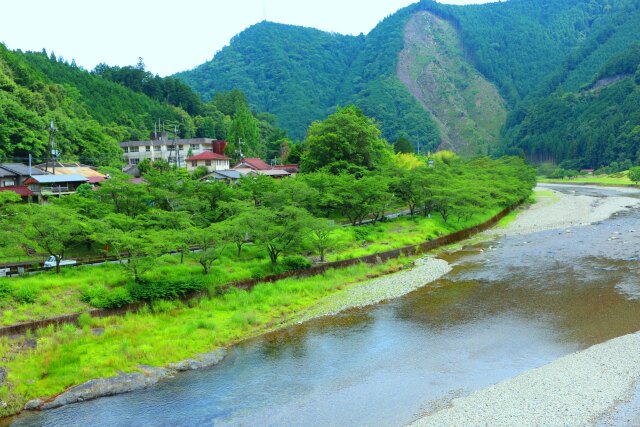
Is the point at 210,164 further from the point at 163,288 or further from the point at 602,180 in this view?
the point at 602,180

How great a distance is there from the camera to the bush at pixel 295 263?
1153 inches

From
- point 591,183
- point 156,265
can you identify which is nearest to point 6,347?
point 156,265

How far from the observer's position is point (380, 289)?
2777 cm

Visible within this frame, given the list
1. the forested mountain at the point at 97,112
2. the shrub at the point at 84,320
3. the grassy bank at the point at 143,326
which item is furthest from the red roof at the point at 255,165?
the shrub at the point at 84,320

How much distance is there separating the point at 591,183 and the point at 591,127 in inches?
1144

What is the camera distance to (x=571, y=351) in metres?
18.2

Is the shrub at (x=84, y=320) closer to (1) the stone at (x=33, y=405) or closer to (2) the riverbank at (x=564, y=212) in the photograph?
(1) the stone at (x=33, y=405)

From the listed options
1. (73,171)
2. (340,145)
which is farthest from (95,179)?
(340,145)

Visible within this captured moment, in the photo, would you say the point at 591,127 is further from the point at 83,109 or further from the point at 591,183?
the point at 83,109

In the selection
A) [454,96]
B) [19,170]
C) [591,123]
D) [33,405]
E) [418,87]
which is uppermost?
[418,87]

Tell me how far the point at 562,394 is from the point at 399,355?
18.2 ft

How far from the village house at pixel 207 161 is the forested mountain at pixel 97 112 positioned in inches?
334

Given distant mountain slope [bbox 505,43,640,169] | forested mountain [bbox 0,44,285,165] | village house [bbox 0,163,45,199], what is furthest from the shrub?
distant mountain slope [bbox 505,43,640,169]

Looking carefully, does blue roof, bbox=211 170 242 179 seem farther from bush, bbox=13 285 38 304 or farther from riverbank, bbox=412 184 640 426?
riverbank, bbox=412 184 640 426
